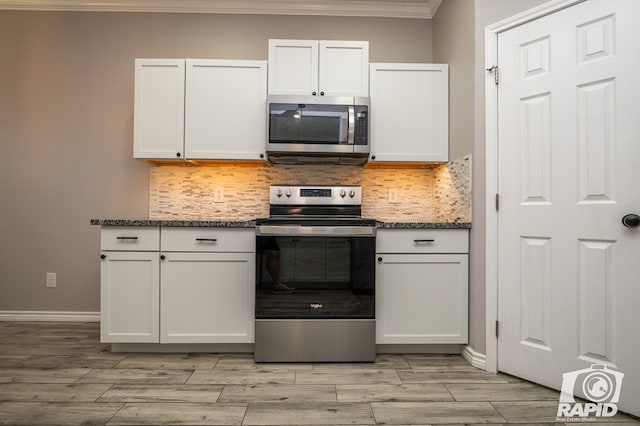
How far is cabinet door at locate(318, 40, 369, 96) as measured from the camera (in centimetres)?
271

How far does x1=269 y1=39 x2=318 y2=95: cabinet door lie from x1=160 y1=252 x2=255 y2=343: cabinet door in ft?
4.10

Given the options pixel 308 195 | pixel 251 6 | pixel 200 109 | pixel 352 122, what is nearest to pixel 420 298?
pixel 308 195

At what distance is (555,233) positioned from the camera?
1.91m

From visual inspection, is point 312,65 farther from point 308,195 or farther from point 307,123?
point 308,195

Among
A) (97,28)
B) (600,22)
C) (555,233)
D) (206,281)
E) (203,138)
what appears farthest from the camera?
(97,28)

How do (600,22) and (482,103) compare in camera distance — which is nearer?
(600,22)

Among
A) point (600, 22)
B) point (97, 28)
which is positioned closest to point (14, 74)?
point (97, 28)

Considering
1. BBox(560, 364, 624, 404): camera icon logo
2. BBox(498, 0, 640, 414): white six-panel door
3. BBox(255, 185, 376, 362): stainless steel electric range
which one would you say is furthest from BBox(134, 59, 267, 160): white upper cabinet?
BBox(560, 364, 624, 404): camera icon logo

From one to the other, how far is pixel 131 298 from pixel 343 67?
213 cm

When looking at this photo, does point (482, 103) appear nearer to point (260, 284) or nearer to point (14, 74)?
point (260, 284)

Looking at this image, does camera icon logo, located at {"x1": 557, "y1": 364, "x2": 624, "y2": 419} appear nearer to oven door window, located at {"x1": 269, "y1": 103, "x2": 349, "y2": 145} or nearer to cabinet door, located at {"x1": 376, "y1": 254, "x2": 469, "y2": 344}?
cabinet door, located at {"x1": 376, "y1": 254, "x2": 469, "y2": 344}

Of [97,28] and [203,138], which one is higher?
[97,28]

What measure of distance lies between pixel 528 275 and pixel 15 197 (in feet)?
12.6

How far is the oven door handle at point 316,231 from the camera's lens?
2.26 m
